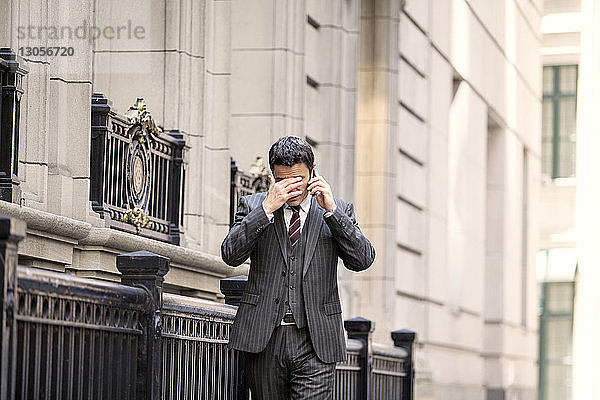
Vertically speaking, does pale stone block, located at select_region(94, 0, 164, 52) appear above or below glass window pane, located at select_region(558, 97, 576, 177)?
below

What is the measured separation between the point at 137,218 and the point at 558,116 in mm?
35217

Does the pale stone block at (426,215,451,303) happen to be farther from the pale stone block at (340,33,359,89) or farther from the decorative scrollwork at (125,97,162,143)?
the decorative scrollwork at (125,97,162,143)

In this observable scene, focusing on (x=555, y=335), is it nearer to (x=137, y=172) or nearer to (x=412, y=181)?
(x=412, y=181)

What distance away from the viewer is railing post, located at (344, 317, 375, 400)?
11.7 metres

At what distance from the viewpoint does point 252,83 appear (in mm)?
19672

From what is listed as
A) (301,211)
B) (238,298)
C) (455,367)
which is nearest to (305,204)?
(301,211)

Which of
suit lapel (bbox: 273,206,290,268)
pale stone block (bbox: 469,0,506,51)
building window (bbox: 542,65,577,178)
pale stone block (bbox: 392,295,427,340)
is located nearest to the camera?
suit lapel (bbox: 273,206,290,268)

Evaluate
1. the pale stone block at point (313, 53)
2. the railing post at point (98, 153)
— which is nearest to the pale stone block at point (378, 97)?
the pale stone block at point (313, 53)

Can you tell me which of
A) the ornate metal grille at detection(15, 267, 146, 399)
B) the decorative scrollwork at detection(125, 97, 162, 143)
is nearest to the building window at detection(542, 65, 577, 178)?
the decorative scrollwork at detection(125, 97, 162, 143)

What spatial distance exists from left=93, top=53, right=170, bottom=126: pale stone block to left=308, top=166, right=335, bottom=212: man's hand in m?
9.42

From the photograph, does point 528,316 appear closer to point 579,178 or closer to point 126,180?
point 579,178

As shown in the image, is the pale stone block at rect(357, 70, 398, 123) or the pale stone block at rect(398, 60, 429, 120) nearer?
the pale stone block at rect(357, 70, 398, 123)

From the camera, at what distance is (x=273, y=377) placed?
7.37 m

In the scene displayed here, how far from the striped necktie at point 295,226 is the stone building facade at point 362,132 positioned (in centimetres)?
363
